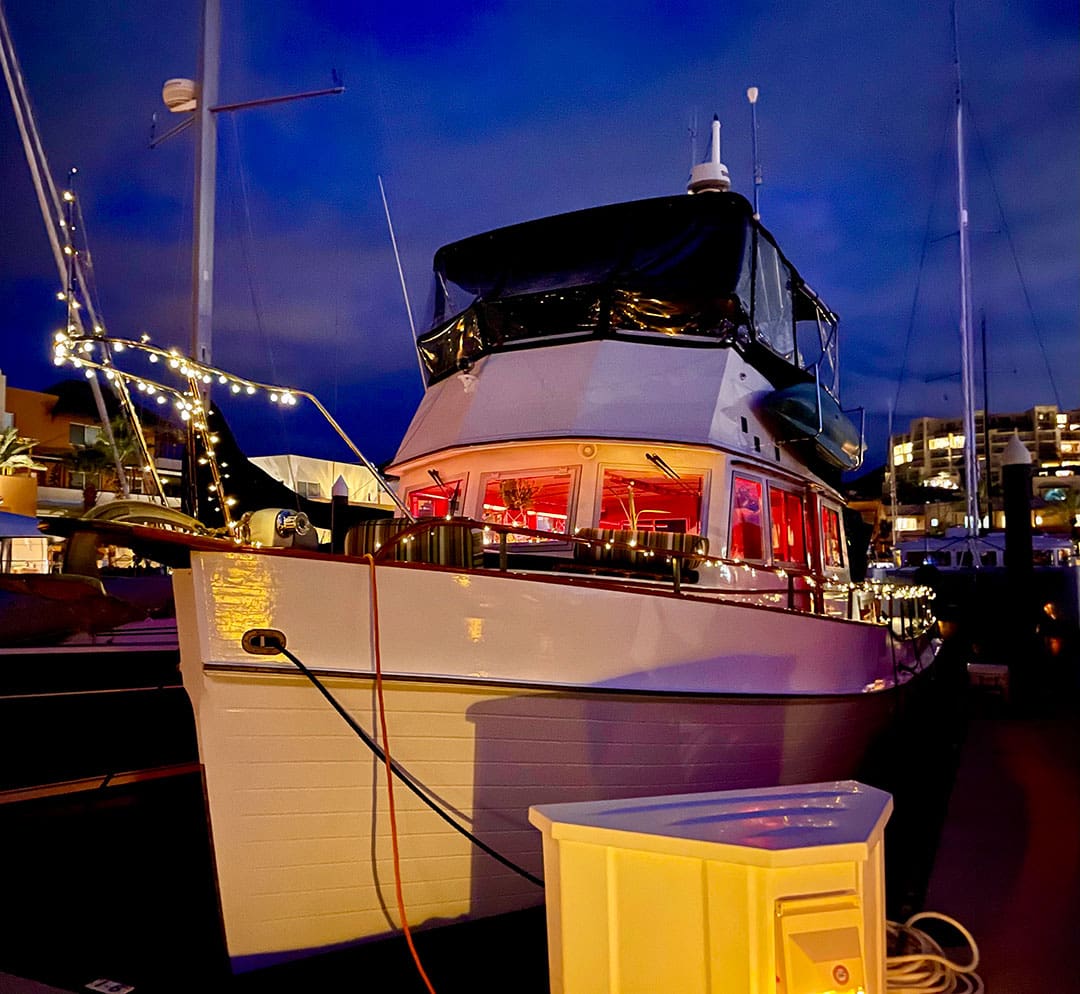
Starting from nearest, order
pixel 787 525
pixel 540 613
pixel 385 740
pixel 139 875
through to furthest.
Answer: pixel 385 740 → pixel 540 613 → pixel 139 875 → pixel 787 525

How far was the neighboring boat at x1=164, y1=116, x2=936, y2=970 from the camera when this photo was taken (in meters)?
3.80

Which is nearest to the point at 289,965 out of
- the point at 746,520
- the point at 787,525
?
the point at 746,520

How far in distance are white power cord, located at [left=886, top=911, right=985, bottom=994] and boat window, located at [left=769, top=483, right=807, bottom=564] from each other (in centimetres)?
351

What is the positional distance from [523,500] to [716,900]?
4.49 m

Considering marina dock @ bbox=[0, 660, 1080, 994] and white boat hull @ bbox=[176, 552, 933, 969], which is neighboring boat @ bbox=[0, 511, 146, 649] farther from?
marina dock @ bbox=[0, 660, 1080, 994]

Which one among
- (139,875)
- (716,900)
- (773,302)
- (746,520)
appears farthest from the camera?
(773,302)

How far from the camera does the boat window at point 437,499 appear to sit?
6820mm

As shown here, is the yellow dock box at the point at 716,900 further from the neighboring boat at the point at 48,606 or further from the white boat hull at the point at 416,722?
the neighboring boat at the point at 48,606

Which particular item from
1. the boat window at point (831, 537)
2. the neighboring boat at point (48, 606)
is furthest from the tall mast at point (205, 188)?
the boat window at point (831, 537)

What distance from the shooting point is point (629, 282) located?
22.5 feet

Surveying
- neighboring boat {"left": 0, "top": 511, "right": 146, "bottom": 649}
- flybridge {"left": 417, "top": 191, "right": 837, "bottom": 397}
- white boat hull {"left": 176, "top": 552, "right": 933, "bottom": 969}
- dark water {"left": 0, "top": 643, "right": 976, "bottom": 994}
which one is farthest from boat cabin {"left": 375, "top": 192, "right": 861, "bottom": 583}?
neighboring boat {"left": 0, "top": 511, "right": 146, "bottom": 649}

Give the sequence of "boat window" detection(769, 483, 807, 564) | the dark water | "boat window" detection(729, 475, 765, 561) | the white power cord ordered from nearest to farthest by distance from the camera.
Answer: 1. the white power cord
2. the dark water
3. "boat window" detection(729, 475, 765, 561)
4. "boat window" detection(769, 483, 807, 564)

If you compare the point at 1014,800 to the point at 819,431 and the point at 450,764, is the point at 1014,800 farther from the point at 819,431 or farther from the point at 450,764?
the point at 450,764

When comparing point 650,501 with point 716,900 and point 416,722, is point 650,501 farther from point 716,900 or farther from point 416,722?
point 716,900
